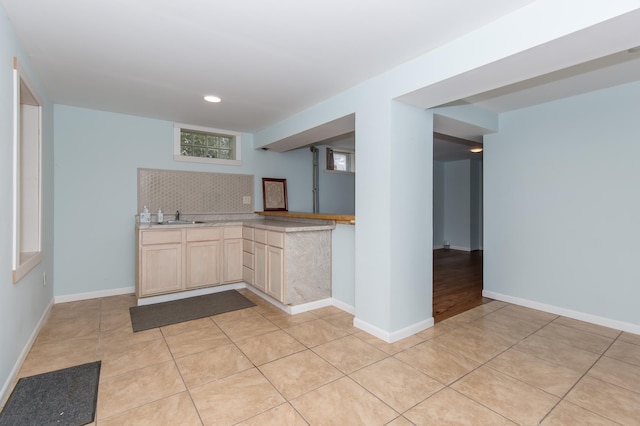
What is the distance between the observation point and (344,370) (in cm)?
208

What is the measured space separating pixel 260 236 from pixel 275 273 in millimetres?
510

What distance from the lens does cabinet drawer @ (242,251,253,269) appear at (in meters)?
3.82

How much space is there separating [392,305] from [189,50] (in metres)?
2.48

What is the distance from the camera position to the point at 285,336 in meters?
2.63

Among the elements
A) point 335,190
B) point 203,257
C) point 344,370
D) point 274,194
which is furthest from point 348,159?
point 344,370

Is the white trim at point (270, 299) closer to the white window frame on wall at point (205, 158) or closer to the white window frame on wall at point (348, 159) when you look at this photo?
the white window frame on wall at point (205, 158)

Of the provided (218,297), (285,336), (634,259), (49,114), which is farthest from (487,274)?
(49,114)

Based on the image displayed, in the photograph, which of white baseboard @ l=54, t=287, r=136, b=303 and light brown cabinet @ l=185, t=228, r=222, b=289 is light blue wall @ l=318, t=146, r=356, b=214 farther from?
white baseboard @ l=54, t=287, r=136, b=303

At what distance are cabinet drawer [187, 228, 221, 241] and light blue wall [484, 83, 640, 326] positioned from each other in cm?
334

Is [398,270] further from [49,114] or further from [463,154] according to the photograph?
[463,154]

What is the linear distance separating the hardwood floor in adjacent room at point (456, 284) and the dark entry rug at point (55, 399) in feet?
9.07

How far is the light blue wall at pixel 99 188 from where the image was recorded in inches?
137

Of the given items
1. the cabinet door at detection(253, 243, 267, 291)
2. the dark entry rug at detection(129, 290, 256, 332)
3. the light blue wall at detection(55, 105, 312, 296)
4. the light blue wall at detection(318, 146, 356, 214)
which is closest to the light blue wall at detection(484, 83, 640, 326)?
the light blue wall at detection(318, 146, 356, 214)

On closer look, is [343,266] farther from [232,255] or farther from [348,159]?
[348,159]
